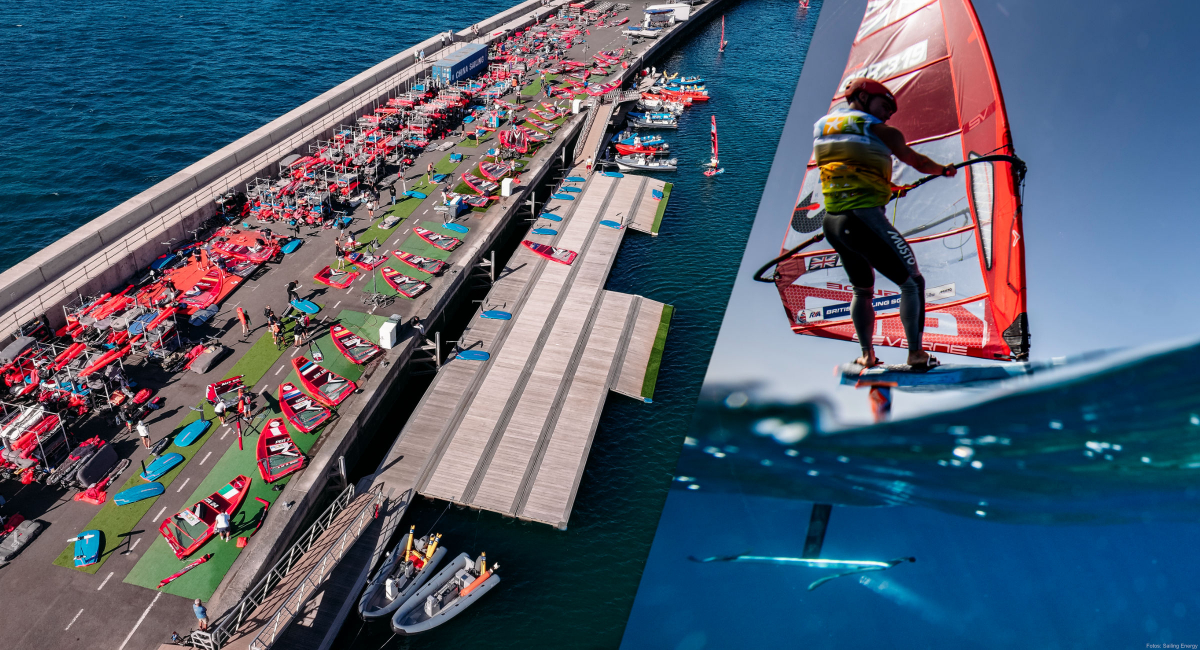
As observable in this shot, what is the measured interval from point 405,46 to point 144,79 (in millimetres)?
40988

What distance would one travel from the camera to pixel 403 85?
9556 cm

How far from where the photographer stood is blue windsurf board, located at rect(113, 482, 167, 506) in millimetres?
38938

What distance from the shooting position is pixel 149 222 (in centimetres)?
5903

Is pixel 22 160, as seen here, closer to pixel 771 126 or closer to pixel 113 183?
pixel 113 183

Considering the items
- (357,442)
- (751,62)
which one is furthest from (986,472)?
(751,62)

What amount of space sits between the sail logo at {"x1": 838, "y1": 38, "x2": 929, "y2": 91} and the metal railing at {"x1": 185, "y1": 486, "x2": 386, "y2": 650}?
112ft

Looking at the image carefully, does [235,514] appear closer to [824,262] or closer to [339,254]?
[339,254]

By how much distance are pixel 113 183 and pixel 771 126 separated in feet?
258

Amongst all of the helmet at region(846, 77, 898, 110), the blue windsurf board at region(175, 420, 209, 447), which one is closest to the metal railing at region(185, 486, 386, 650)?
the blue windsurf board at region(175, 420, 209, 447)

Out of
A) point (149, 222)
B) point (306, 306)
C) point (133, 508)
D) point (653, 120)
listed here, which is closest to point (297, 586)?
point (133, 508)

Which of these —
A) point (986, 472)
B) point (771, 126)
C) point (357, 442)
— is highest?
point (986, 472)

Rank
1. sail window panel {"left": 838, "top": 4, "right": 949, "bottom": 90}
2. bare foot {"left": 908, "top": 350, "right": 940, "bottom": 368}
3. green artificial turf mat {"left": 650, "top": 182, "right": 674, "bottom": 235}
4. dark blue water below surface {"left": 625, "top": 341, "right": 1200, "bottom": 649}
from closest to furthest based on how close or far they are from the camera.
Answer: dark blue water below surface {"left": 625, "top": 341, "right": 1200, "bottom": 649}, bare foot {"left": 908, "top": 350, "right": 940, "bottom": 368}, sail window panel {"left": 838, "top": 4, "right": 949, "bottom": 90}, green artificial turf mat {"left": 650, "top": 182, "right": 674, "bottom": 235}

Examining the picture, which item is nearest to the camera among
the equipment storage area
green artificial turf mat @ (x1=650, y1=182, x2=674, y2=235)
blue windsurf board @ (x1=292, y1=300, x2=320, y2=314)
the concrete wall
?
the concrete wall

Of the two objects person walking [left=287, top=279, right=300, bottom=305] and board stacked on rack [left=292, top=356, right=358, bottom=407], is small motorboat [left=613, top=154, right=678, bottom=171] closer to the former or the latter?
person walking [left=287, top=279, right=300, bottom=305]
